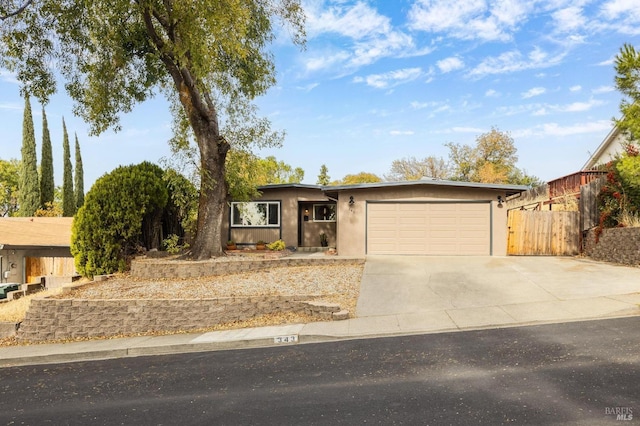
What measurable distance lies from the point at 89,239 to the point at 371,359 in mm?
12462

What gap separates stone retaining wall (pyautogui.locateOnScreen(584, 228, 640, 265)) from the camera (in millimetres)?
13938

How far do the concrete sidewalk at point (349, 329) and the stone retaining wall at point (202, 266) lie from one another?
4655 millimetres

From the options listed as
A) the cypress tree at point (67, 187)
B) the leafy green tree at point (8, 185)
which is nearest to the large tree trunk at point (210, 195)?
the cypress tree at point (67, 187)

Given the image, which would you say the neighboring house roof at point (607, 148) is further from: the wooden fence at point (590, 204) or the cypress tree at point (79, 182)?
the cypress tree at point (79, 182)

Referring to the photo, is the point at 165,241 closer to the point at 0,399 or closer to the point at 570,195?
the point at 0,399

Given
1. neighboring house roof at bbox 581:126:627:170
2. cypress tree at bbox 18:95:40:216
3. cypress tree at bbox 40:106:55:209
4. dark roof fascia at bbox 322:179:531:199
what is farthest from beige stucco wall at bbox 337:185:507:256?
cypress tree at bbox 40:106:55:209

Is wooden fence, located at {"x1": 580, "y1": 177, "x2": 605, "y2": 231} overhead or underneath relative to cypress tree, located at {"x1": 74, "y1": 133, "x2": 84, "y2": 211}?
underneath

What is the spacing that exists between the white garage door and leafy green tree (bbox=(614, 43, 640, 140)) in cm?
591

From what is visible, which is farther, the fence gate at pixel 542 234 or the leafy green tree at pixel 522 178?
the leafy green tree at pixel 522 178

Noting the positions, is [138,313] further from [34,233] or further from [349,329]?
[34,233]

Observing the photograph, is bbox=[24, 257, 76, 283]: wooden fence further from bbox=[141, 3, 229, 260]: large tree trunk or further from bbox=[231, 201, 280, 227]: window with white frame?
bbox=[231, 201, 280, 227]: window with white frame

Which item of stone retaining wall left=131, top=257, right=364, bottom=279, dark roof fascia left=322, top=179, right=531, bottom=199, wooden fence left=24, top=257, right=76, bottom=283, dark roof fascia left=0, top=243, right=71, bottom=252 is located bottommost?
wooden fence left=24, top=257, right=76, bottom=283

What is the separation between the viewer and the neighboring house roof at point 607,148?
82.1ft

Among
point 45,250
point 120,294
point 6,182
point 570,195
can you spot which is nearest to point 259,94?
point 120,294
